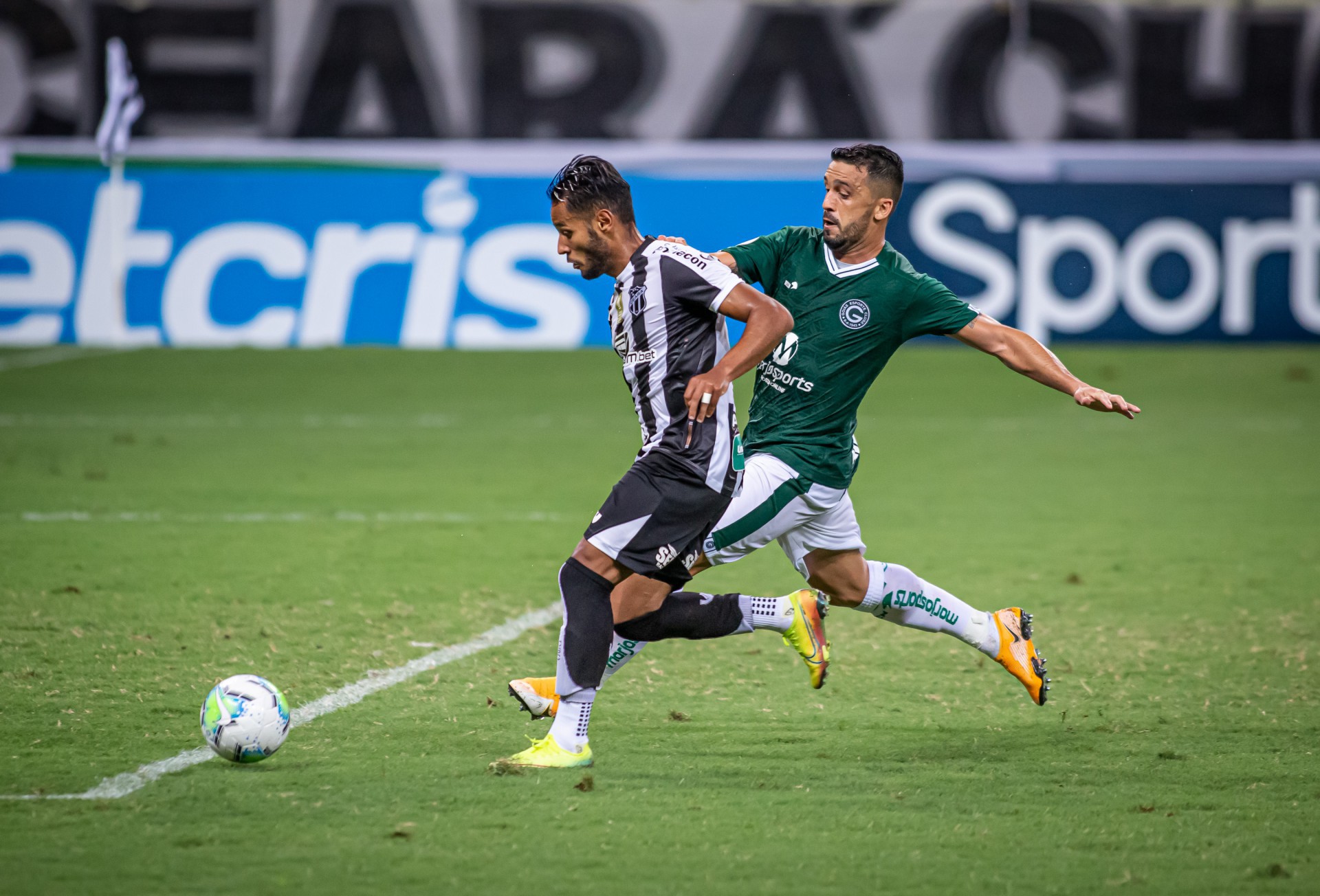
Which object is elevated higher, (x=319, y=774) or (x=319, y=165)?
(x=319, y=774)

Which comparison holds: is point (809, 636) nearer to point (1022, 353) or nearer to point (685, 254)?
point (1022, 353)

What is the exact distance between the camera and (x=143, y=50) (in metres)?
22.6

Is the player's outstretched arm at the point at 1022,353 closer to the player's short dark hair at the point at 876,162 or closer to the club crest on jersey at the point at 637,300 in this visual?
the player's short dark hair at the point at 876,162

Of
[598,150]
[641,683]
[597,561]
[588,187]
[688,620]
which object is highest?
[588,187]

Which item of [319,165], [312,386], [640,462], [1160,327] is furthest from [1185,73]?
[640,462]

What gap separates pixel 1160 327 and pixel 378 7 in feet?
38.5

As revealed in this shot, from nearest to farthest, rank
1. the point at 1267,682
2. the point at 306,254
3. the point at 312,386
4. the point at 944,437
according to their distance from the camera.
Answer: the point at 1267,682
the point at 944,437
the point at 312,386
the point at 306,254

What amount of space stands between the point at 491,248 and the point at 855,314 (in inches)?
448

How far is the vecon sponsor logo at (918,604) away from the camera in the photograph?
539cm

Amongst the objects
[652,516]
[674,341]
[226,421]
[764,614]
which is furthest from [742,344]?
[226,421]

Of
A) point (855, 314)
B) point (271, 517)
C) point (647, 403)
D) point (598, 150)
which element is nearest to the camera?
point (647, 403)

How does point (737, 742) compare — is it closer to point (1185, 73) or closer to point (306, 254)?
point (306, 254)

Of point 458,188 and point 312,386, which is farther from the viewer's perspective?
point 458,188

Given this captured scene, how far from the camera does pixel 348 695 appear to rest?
5453mm
